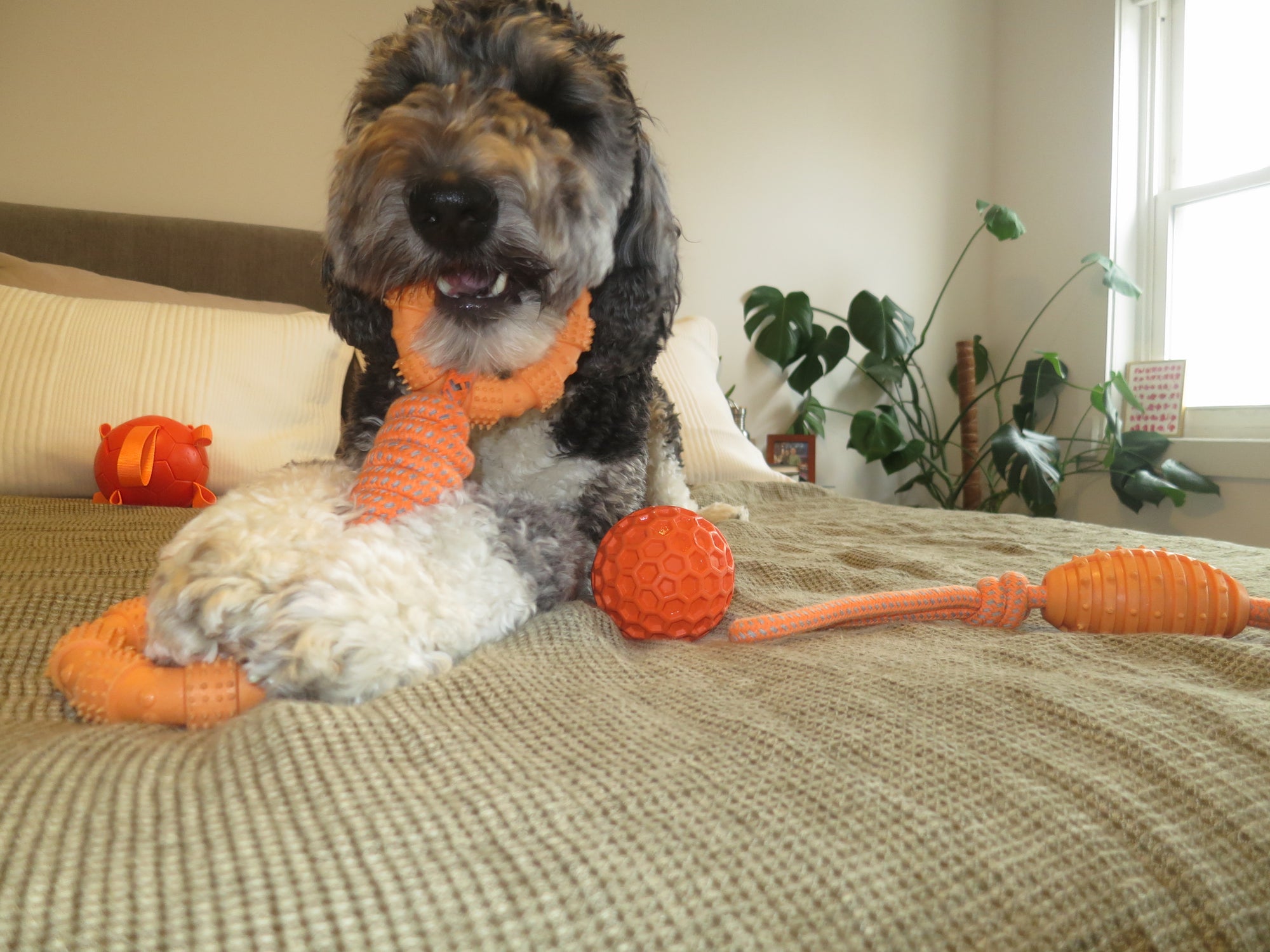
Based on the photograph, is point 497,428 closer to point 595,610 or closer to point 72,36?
point 595,610

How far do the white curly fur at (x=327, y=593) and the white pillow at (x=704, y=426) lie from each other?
1765 millimetres

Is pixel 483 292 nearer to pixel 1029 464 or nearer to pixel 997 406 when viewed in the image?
pixel 1029 464

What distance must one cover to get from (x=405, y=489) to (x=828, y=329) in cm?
391

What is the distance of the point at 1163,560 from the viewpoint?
108 centimetres

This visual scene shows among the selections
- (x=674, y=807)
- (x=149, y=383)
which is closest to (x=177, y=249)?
(x=149, y=383)

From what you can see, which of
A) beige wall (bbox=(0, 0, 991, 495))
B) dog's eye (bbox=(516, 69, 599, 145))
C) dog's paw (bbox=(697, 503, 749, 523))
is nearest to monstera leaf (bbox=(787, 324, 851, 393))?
Result: beige wall (bbox=(0, 0, 991, 495))

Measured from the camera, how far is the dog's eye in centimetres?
119

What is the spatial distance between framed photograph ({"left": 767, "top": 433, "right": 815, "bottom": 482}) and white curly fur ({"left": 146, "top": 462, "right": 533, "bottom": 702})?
314 cm

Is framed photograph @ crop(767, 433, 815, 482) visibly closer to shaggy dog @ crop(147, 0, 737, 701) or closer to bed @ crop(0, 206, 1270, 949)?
shaggy dog @ crop(147, 0, 737, 701)

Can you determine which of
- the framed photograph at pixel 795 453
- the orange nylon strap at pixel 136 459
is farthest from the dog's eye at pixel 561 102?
the framed photograph at pixel 795 453

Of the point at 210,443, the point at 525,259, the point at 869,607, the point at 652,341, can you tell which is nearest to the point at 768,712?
the point at 869,607

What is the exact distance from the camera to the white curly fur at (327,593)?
31.1 inches

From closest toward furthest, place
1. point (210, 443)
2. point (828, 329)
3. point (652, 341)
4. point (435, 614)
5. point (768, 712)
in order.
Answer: point (768, 712) < point (435, 614) < point (652, 341) < point (210, 443) < point (828, 329)

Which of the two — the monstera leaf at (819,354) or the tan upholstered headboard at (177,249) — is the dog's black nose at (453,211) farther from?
the monstera leaf at (819,354)
